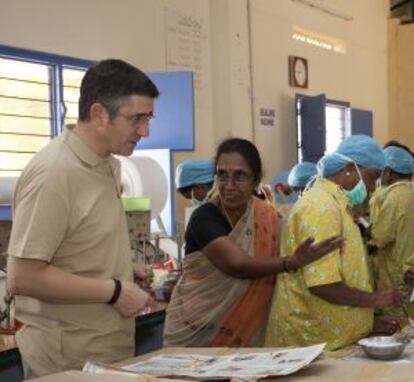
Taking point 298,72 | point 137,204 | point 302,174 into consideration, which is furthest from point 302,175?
point 298,72

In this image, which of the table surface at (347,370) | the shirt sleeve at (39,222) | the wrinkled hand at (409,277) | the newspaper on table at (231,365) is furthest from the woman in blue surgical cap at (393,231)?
the shirt sleeve at (39,222)

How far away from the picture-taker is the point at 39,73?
12.6 feet

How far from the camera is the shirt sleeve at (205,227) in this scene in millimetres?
2041

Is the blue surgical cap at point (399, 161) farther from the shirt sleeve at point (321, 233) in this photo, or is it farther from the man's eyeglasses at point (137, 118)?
the man's eyeglasses at point (137, 118)

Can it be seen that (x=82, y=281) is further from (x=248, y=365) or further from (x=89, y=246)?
(x=248, y=365)

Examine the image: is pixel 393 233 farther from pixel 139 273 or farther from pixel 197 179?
pixel 139 273

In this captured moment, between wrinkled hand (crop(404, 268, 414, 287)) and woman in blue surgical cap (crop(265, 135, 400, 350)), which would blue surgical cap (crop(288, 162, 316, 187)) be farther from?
woman in blue surgical cap (crop(265, 135, 400, 350))

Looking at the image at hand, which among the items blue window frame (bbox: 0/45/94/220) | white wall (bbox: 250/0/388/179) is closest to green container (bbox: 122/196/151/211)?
blue window frame (bbox: 0/45/94/220)

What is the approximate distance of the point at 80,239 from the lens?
1.49 m

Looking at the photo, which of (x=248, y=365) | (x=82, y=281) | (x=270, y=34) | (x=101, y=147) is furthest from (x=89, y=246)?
(x=270, y=34)

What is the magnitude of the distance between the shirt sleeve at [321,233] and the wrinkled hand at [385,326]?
0.28 meters

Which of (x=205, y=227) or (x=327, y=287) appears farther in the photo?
(x=205, y=227)

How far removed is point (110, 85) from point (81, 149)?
0.51 feet

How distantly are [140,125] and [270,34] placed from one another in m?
4.36
